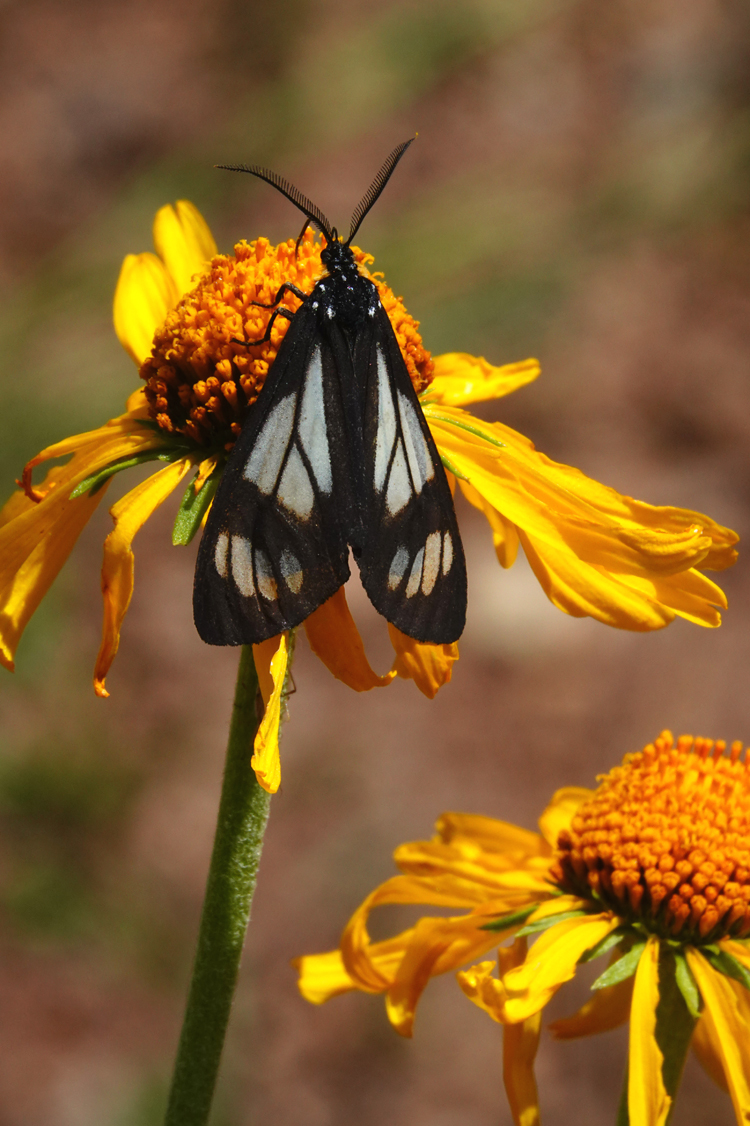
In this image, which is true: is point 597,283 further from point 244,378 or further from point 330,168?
point 244,378

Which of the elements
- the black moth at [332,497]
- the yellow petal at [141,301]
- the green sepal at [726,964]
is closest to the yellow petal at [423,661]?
the black moth at [332,497]

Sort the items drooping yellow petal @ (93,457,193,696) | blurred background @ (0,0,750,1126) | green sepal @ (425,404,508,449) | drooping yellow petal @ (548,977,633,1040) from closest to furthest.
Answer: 1. drooping yellow petal @ (93,457,193,696)
2. green sepal @ (425,404,508,449)
3. drooping yellow petal @ (548,977,633,1040)
4. blurred background @ (0,0,750,1126)

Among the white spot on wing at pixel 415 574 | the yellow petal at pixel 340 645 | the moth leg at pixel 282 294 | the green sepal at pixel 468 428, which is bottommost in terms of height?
the yellow petal at pixel 340 645

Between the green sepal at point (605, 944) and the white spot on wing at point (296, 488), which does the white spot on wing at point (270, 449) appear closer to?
the white spot on wing at point (296, 488)

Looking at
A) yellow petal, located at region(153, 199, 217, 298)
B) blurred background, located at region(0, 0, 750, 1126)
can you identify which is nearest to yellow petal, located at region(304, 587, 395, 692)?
yellow petal, located at region(153, 199, 217, 298)

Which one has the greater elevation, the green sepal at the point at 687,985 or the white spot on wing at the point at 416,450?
the white spot on wing at the point at 416,450

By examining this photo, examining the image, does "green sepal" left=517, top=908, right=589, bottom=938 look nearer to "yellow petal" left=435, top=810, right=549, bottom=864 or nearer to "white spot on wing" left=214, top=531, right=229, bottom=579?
"yellow petal" left=435, top=810, right=549, bottom=864
